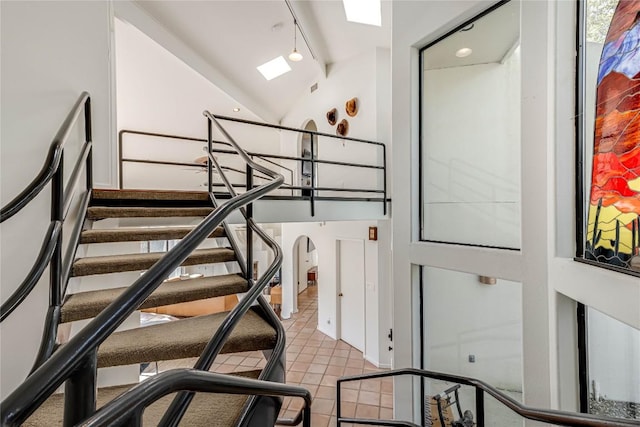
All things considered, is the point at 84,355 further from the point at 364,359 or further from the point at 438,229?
the point at 364,359

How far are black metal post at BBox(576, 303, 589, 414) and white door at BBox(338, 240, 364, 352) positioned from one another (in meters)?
3.91

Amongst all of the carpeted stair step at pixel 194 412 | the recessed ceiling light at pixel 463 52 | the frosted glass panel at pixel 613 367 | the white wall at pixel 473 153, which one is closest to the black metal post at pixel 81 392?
the carpeted stair step at pixel 194 412

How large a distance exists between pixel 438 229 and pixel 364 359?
3.55 meters

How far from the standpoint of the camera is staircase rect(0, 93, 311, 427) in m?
0.57

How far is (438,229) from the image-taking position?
106 inches

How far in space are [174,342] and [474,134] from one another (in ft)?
8.58

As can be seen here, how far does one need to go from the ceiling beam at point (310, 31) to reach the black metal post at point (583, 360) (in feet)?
14.2

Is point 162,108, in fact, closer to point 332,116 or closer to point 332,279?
point 332,116

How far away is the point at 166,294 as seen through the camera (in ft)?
5.01

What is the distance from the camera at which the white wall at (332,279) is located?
5.09 metres

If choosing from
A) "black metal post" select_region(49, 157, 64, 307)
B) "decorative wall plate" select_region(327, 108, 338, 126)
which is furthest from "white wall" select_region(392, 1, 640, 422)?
"decorative wall plate" select_region(327, 108, 338, 126)

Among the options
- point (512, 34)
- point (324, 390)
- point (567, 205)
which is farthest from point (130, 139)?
point (567, 205)

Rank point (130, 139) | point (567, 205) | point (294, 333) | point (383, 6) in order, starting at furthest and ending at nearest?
point (294, 333) → point (130, 139) → point (383, 6) → point (567, 205)

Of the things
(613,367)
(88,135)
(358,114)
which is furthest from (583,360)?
(358,114)
